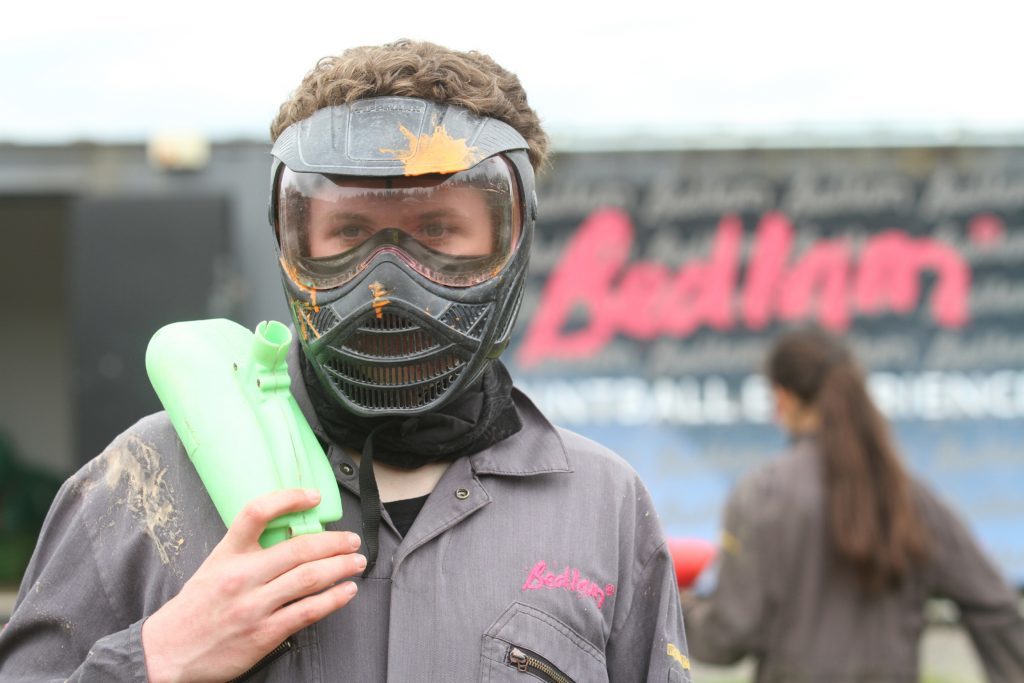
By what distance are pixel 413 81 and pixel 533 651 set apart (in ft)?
3.04

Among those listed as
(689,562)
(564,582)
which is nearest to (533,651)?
(564,582)

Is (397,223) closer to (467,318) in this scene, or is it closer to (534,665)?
(467,318)

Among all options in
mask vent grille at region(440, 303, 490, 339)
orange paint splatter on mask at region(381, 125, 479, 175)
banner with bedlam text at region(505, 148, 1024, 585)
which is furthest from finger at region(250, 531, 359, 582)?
banner with bedlam text at region(505, 148, 1024, 585)

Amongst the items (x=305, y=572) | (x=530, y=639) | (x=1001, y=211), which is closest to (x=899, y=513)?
(x=530, y=639)

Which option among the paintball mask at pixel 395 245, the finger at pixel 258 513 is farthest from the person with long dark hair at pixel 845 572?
the finger at pixel 258 513

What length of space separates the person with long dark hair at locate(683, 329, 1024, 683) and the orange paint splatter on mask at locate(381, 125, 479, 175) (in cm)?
259

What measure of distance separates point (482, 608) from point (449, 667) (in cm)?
10

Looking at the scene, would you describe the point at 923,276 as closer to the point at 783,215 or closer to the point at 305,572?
the point at 783,215

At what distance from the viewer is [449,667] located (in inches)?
69.5

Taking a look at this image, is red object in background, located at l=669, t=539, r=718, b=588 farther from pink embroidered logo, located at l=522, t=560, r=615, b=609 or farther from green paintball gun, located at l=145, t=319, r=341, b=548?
green paintball gun, located at l=145, t=319, r=341, b=548

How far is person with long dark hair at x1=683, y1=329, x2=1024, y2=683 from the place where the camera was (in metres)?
3.98

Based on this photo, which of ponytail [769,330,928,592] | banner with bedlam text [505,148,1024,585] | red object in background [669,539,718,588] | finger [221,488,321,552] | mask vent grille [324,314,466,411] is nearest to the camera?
finger [221,488,321,552]

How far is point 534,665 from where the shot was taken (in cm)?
180

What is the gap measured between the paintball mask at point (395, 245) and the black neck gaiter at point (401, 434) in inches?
2.4
